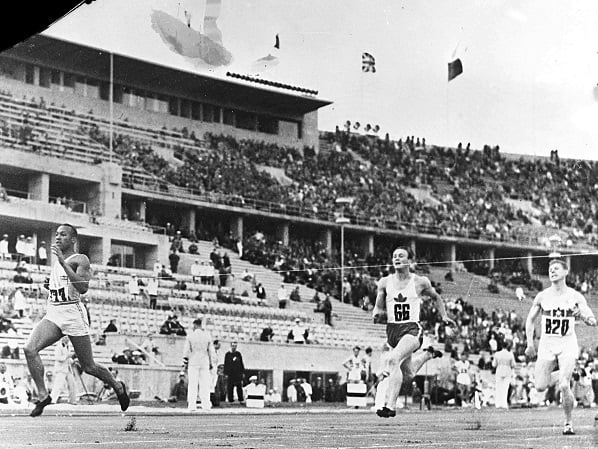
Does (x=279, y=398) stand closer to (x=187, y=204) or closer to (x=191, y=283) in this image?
(x=191, y=283)

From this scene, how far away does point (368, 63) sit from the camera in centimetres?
3216

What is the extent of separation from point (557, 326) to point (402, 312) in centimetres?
149

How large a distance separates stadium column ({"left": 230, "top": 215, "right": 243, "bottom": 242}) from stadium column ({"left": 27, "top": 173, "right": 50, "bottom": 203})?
805 centimetres

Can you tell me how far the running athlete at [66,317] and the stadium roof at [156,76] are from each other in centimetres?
2233

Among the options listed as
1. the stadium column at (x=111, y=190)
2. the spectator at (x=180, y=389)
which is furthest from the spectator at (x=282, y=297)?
the stadium column at (x=111, y=190)

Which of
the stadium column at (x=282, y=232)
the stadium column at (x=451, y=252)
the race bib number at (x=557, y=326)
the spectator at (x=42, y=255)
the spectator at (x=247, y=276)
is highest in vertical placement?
the stadium column at (x=282, y=232)

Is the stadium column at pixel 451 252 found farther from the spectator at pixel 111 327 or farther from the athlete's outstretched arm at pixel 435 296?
the athlete's outstretched arm at pixel 435 296

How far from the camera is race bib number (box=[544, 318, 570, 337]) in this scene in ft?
31.6

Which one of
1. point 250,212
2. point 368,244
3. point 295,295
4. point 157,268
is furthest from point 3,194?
point 368,244

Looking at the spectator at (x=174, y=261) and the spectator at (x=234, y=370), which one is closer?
the spectator at (x=234, y=370)

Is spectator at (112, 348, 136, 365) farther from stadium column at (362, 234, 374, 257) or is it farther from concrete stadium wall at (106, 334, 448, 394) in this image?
stadium column at (362, 234, 374, 257)

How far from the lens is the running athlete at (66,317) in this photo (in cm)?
851

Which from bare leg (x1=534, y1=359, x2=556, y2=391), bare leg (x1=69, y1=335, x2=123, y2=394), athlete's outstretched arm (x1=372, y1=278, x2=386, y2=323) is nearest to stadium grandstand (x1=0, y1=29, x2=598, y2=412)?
bare leg (x1=534, y1=359, x2=556, y2=391)

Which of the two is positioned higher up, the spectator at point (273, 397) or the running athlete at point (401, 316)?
the running athlete at point (401, 316)
